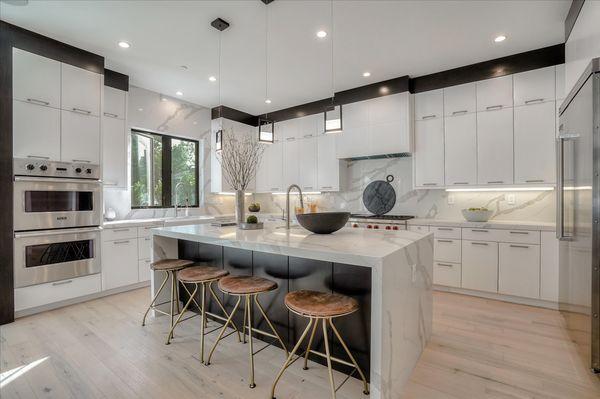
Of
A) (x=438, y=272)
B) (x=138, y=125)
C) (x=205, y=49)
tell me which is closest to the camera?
(x=205, y=49)

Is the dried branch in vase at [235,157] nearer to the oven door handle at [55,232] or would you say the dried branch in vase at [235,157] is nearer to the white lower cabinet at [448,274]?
the oven door handle at [55,232]

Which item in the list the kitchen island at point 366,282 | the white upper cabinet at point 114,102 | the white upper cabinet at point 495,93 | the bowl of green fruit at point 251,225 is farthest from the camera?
the white upper cabinet at point 114,102

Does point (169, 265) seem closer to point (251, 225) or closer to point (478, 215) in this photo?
point (251, 225)

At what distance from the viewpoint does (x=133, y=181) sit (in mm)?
4520

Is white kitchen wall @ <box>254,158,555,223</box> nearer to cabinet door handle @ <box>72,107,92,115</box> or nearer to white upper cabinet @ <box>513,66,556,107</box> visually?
white upper cabinet @ <box>513,66,556,107</box>

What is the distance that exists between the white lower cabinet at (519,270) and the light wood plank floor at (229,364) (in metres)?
0.35

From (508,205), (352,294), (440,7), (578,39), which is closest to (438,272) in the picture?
(508,205)

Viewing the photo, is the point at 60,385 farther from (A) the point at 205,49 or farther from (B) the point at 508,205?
(B) the point at 508,205

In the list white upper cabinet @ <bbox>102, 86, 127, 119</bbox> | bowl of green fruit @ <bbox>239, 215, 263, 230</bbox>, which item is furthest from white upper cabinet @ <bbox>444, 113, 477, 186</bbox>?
white upper cabinet @ <bbox>102, 86, 127, 119</bbox>

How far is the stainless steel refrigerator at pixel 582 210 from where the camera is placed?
73.8 inches

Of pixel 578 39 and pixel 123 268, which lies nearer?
pixel 578 39

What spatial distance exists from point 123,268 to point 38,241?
967 millimetres

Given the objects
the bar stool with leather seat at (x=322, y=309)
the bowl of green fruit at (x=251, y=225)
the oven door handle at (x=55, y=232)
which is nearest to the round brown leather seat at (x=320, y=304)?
the bar stool with leather seat at (x=322, y=309)

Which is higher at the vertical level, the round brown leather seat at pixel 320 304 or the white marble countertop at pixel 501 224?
the white marble countertop at pixel 501 224
